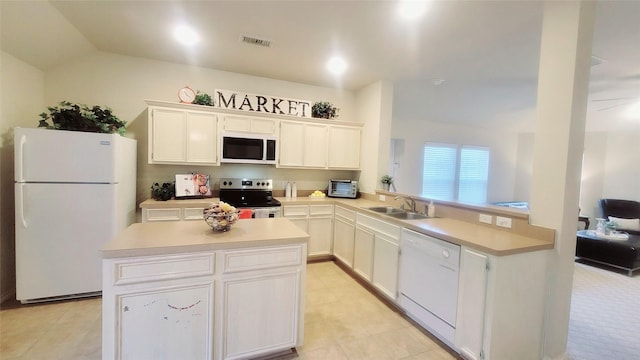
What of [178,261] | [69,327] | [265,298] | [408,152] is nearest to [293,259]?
[265,298]

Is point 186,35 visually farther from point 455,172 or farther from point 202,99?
point 455,172

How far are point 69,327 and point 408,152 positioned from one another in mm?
5672

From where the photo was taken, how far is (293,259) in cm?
190

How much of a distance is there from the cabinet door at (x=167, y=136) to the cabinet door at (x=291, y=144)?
1289 mm

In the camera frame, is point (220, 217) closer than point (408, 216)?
Yes

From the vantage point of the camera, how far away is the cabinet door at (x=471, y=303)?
181 centimetres

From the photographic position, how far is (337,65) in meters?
3.52

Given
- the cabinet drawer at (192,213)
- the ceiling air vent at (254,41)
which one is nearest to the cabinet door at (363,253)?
the cabinet drawer at (192,213)

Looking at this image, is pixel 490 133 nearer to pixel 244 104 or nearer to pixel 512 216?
pixel 512 216

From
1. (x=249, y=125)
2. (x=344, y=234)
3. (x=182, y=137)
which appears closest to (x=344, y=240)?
(x=344, y=234)

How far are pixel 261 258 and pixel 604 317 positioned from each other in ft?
11.4

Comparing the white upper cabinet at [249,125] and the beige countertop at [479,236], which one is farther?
the white upper cabinet at [249,125]

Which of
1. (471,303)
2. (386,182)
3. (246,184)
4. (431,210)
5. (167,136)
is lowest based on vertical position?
(471,303)

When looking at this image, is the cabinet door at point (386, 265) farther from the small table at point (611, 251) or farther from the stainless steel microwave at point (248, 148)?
the small table at point (611, 251)
